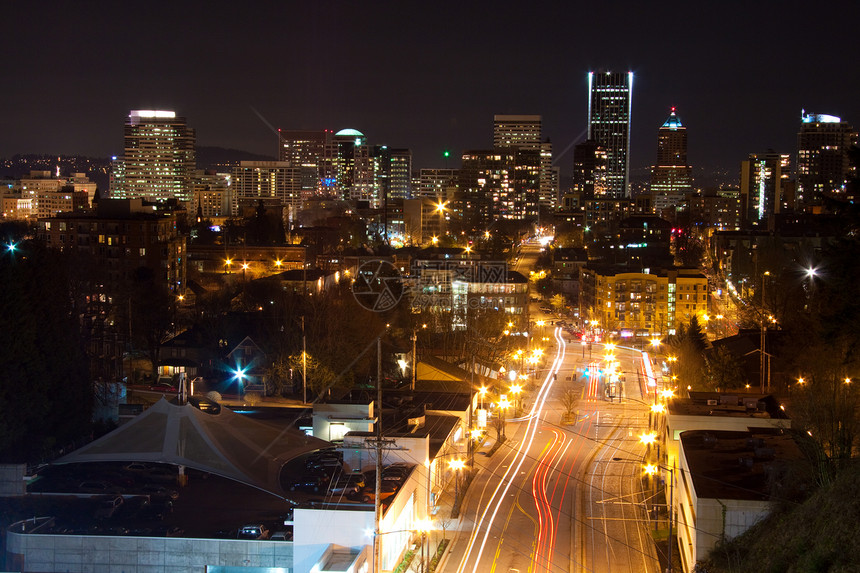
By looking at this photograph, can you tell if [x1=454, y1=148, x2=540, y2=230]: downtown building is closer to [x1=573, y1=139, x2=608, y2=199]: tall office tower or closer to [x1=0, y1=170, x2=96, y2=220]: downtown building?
[x1=573, y1=139, x2=608, y2=199]: tall office tower

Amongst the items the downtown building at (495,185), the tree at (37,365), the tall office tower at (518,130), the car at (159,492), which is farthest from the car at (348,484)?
the tall office tower at (518,130)

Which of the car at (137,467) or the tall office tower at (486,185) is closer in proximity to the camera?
the car at (137,467)

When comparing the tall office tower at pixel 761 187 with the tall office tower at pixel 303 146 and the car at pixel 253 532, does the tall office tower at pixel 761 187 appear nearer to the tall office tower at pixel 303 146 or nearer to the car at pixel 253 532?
the tall office tower at pixel 303 146

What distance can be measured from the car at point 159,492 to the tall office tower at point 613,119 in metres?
89.0

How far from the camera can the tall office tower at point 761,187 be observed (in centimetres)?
7581

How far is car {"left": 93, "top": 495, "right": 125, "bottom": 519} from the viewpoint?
9.19 m

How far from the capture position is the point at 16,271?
41.8ft

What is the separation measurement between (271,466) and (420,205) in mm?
49478

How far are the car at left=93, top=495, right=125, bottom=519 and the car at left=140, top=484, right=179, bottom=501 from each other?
31 cm

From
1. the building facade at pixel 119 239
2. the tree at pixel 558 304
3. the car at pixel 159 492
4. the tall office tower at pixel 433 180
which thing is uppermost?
the tall office tower at pixel 433 180

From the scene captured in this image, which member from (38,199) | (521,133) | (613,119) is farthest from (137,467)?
(613,119)

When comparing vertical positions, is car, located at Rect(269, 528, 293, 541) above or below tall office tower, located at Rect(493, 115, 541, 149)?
below

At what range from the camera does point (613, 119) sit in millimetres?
96625

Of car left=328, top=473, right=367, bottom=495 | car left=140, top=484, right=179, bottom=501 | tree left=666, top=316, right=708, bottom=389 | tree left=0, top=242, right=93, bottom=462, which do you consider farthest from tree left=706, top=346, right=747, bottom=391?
tree left=0, top=242, right=93, bottom=462
